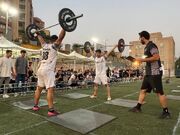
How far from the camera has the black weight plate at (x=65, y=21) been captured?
571 cm

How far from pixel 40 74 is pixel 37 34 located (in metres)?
1.44

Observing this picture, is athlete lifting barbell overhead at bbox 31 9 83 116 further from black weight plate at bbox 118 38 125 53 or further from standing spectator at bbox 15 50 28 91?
standing spectator at bbox 15 50 28 91

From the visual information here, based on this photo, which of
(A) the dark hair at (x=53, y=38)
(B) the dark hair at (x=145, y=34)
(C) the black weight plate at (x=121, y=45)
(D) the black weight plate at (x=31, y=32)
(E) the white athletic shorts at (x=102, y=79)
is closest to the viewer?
(A) the dark hair at (x=53, y=38)

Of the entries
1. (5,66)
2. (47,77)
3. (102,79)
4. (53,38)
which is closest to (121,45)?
(102,79)

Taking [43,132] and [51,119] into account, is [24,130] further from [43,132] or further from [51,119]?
[51,119]

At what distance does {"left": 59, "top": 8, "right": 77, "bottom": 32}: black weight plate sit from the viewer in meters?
5.71

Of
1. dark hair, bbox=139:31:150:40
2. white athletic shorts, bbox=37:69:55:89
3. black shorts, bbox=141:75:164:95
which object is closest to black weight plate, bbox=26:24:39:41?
white athletic shorts, bbox=37:69:55:89

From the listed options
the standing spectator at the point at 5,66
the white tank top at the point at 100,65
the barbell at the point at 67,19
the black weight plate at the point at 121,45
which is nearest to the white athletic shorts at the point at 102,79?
the white tank top at the point at 100,65

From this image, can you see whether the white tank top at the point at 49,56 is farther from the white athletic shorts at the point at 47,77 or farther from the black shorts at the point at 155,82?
the black shorts at the point at 155,82

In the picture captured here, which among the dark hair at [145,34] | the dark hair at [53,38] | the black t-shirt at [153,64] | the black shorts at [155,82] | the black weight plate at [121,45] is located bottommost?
the black shorts at [155,82]

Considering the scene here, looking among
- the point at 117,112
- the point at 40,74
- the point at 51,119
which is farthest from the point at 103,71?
the point at 51,119

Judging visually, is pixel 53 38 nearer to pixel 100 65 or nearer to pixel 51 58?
pixel 51 58

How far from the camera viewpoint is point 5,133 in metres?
4.05

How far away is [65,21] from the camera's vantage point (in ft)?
19.0
